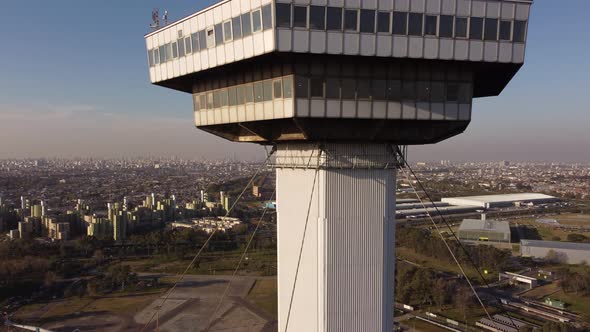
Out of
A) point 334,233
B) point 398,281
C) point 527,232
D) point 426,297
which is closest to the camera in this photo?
point 334,233

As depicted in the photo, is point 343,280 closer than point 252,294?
Yes

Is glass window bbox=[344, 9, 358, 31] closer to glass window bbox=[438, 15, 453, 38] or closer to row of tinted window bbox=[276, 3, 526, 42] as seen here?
row of tinted window bbox=[276, 3, 526, 42]

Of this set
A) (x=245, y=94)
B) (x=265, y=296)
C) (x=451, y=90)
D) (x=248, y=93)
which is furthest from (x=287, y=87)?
(x=265, y=296)

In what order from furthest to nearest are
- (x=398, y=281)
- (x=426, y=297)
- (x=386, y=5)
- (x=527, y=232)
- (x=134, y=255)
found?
(x=527, y=232) → (x=134, y=255) → (x=398, y=281) → (x=426, y=297) → (x=386, y=5)

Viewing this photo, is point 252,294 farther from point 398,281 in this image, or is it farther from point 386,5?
point 386,5

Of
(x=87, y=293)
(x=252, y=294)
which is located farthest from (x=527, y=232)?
(x=87, y=293)

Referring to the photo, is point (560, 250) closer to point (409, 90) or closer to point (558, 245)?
point (558, 245)

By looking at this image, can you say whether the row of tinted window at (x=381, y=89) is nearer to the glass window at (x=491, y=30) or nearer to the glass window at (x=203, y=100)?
the glass window at (x=491, y=30)

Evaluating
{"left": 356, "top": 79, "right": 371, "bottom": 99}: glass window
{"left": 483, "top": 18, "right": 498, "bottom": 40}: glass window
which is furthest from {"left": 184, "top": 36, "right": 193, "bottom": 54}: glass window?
{"left": 483, "top": 18, "right": 498, "bottom": 40}: glass window

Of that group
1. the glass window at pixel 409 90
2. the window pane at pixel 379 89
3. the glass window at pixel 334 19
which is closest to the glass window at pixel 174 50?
the glass window at pixel 334 19
